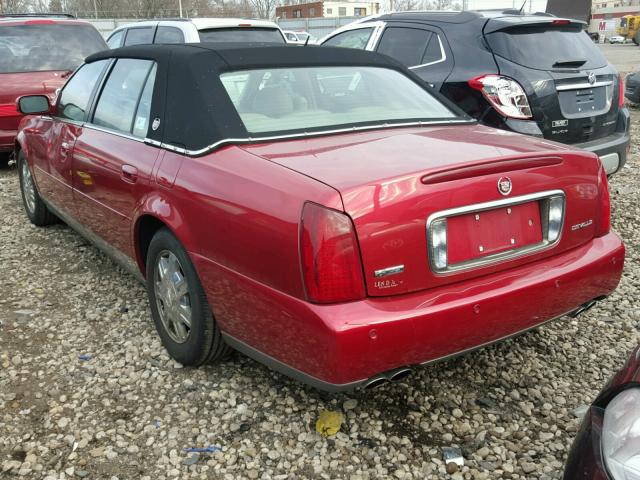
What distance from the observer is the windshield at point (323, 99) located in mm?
3070

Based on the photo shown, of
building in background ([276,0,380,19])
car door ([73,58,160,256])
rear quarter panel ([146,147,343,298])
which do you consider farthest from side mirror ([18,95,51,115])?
building in background ([276,0,380,19])

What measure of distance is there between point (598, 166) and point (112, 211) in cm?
259

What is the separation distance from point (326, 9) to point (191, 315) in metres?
93.4

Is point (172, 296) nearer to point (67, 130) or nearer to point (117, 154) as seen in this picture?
point (117, 154)

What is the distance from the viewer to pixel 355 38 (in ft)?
22.8

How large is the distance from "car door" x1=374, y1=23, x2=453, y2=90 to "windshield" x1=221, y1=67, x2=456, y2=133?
2.07m

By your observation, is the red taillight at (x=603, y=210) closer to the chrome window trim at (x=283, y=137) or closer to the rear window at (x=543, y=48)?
the chrome window trim at (x=283, y=137)

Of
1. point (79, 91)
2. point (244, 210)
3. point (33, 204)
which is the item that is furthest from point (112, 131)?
point (33, 204)

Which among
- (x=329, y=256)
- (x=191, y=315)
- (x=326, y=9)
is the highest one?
(x=326, y=9)

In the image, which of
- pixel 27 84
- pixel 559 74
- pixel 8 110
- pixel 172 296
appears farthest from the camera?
pixel 27 84

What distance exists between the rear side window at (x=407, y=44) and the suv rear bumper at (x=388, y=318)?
356 centimetres

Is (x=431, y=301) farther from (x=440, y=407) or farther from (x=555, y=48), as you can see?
(x=555, y=48)

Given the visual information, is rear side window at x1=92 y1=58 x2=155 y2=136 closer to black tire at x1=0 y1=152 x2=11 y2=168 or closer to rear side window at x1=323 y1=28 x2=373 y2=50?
rear side window at x1=323 y1=28 x2=373 y2=50

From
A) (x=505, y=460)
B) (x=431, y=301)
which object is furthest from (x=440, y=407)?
(x=431, y=301)
